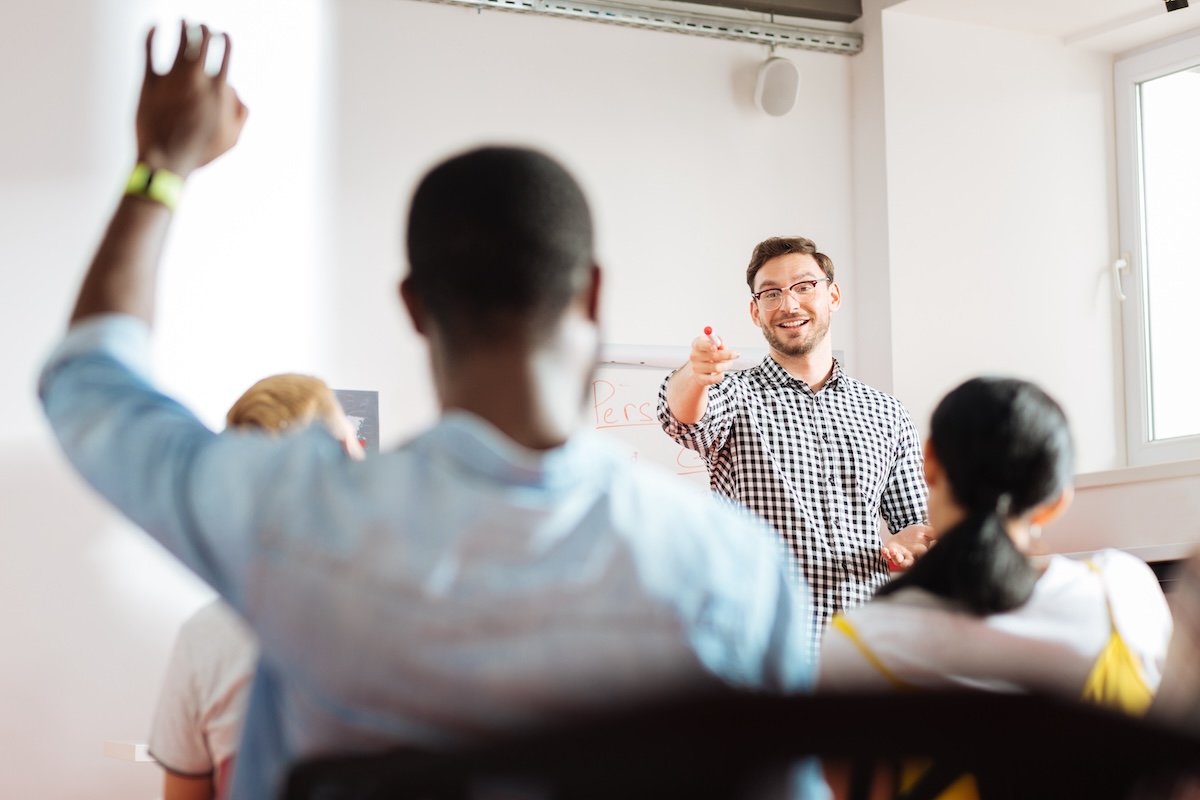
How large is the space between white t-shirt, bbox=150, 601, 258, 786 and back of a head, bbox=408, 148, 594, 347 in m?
0.82

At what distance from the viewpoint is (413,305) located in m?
0.84

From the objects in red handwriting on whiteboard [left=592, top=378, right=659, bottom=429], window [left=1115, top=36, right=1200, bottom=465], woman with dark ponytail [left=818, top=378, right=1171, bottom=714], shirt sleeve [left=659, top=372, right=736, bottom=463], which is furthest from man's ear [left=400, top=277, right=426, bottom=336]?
window [left=1115, top=36, right=1200, bottom=465]

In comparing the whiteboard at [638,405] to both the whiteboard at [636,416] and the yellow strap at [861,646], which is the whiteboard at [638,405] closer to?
the whiteboard at [636,416]

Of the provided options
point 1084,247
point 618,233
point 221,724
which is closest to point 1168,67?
point 1084,247

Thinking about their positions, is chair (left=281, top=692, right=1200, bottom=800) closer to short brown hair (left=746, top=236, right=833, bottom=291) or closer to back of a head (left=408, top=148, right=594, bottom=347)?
back of a head (left=408, top=148, right=594, bottom=347)

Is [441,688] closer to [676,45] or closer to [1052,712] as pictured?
[1052,712]

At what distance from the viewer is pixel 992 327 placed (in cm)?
436

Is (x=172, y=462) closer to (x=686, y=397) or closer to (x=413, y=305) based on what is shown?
(x=413, y=305)

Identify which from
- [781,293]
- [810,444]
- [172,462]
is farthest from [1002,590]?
[781,293]

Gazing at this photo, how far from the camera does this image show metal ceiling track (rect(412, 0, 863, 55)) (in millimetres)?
4028

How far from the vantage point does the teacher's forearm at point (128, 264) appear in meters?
0.75

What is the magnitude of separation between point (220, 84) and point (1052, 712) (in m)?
0.67

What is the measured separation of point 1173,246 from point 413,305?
4.27 meters

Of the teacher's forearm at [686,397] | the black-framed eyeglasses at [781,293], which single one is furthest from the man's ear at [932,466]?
the black-framed eyeglasses at [781,293]
